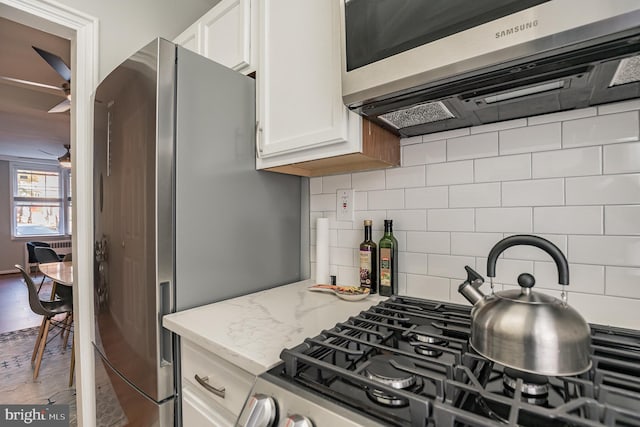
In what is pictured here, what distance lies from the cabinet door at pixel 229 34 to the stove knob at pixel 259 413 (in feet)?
4.17

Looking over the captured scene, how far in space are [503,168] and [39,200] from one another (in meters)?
9.87

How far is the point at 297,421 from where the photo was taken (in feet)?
1.71

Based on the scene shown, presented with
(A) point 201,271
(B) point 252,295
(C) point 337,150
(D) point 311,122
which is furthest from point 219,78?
(B) point 252,295

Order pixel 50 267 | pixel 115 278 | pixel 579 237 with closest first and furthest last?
1. pixel 579 237
2. pixel 115 278
3. pixel 50 267

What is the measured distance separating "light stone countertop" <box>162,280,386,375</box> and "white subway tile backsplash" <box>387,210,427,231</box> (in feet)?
1.00

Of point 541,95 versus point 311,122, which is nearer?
point 541,95

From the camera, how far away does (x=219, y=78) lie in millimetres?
1221

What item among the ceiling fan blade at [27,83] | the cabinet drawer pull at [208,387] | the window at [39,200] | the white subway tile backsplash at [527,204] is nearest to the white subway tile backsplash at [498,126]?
the white subway tile backsplash at [527,204]

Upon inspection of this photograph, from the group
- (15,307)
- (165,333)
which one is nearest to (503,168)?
(165,333)

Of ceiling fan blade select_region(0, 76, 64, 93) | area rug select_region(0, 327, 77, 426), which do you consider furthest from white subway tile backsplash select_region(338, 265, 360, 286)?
ceiling fan blade select_region(0, 76, 64, 93)

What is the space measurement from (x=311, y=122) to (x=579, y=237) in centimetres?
91

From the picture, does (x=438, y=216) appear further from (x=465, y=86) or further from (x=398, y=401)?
(x=398, y=401)

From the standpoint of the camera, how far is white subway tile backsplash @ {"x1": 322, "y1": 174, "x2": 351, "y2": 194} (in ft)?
4.77

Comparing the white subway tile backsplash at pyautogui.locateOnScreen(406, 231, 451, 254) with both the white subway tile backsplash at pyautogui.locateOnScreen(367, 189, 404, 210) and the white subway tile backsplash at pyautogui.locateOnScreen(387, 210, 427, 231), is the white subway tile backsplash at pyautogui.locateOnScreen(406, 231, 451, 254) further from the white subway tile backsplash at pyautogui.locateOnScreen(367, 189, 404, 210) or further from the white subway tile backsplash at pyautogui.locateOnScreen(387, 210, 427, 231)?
the white subway tile backsplash at pyautogui.locateOnScreen(367, 189, 404, 210)
